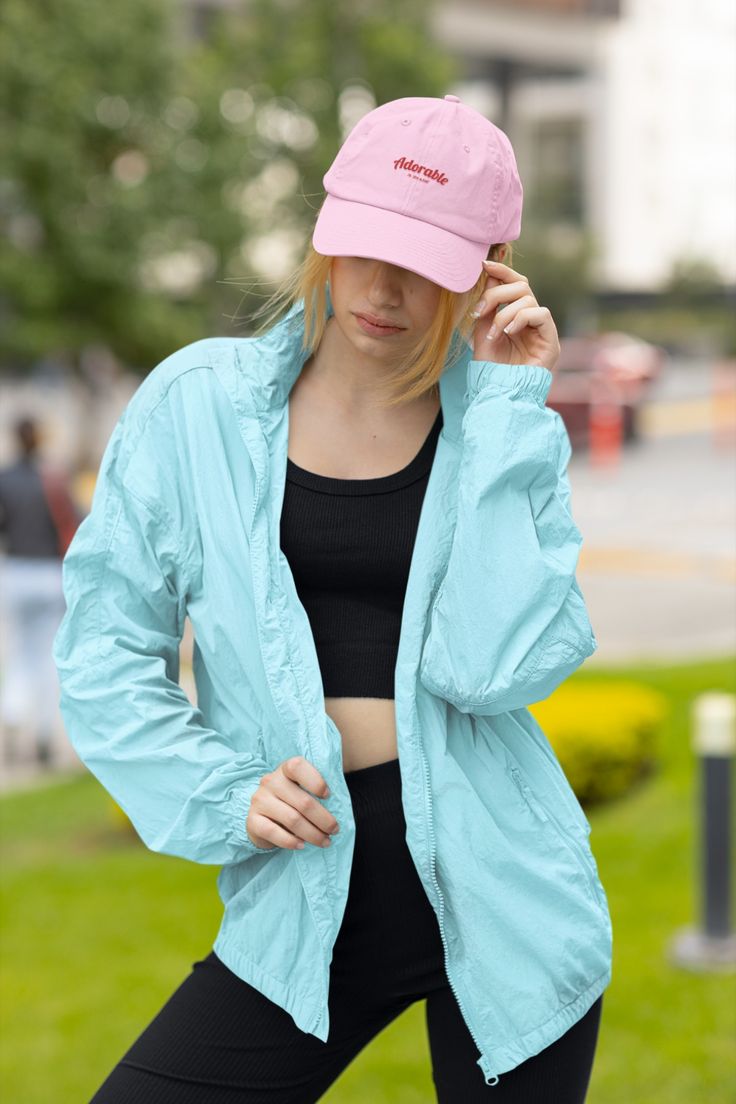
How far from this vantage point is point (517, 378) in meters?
2.06

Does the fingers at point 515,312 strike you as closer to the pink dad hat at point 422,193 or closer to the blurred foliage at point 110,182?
the pink dad hat at point 422,193

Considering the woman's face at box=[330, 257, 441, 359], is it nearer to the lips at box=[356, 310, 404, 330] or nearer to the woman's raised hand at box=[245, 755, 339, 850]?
the lips at box=[356, 310, 404, 330]

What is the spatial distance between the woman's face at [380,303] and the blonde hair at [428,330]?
0.05ft

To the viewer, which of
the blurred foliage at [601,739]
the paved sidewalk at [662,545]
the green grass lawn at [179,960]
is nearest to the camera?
the green grass lawn at [179,960]

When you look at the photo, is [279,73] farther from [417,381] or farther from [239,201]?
[417,381]

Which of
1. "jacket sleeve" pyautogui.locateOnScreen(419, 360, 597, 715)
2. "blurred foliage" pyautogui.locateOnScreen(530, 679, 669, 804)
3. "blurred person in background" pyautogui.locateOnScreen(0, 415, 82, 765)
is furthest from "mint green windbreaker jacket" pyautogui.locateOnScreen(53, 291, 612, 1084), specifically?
"blurred person in background" pyautogui.locateOnScreen(0, 415, 82, 765)

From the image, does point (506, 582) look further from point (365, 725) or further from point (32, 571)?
point (32, 571)

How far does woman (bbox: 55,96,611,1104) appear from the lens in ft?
6.50

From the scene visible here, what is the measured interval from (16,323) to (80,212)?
1.85 m

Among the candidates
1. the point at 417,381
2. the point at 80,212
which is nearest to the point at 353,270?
the point at 417,381

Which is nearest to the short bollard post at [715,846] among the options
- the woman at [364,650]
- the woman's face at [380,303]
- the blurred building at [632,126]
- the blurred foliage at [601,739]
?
the blurred foliage at [601,739]

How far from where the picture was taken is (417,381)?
2.09 metres

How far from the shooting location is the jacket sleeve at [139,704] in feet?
6.51

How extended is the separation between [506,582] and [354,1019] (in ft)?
2.06
